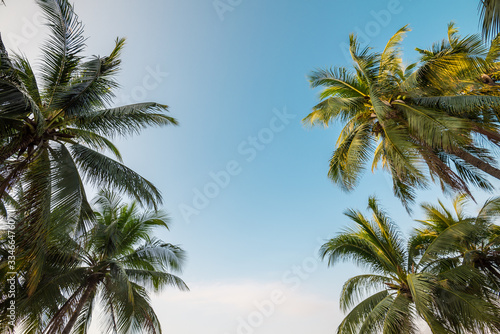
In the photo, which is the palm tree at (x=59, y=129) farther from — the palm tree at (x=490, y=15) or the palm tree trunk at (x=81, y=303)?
the palm tree at (x=490, y=15)

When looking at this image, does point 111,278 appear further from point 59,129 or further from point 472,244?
point 472,244

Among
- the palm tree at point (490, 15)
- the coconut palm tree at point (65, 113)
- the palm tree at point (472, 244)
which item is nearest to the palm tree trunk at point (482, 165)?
the palm tree at point (472, 244)

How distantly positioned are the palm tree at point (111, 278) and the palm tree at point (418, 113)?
7.62 m

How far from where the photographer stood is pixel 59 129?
6.65m

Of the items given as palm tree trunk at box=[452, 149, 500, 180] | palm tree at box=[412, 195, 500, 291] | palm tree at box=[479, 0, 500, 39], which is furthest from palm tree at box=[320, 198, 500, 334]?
palm tree at box=[479, 0, 500, 39]

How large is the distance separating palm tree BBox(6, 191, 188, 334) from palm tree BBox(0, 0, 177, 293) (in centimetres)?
142

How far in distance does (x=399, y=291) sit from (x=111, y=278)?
9.23m

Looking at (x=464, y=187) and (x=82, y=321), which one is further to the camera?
→ (x=82, y=321)

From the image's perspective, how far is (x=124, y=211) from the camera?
1140 centimetres

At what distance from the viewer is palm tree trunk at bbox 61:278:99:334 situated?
28.5 ft

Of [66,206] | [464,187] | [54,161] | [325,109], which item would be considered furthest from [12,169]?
[464,187]

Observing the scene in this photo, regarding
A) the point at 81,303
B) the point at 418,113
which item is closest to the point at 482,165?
the point at 418,113

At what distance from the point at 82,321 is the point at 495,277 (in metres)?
14.0

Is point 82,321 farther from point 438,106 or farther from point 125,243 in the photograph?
point 438,106
